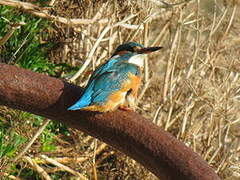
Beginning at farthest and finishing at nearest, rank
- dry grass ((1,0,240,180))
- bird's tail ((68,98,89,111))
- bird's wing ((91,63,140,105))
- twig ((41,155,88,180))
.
→ dry grass ((1,0,240,180)) < twig ((41,155,88,180)) < bird's wing ((91,63,140,105)) < bird's tail ((68,98,89,111))

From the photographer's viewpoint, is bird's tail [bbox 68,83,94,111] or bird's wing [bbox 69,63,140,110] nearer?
bird's tail [bbox 68,83,94,111]

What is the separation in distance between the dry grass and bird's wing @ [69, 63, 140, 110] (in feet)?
3.91

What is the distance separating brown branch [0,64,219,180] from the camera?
1523mm

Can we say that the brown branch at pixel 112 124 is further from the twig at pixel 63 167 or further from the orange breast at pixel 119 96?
the twig at pixel 63 167

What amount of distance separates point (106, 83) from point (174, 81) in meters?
1.93

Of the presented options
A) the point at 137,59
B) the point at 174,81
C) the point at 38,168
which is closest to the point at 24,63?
the point at 38,168

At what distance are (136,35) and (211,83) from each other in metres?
0.61

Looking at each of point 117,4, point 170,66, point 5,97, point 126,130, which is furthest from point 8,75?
point 170,66

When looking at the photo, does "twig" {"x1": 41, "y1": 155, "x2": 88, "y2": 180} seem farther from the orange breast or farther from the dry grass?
the orange breast

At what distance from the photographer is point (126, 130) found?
160 cm

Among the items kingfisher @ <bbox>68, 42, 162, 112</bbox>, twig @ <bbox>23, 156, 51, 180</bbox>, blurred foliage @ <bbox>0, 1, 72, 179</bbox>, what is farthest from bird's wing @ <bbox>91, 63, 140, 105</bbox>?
twig @ <bbox>23, 156, 51, 180</bbox>

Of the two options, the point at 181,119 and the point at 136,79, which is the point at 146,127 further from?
the point at 181,119

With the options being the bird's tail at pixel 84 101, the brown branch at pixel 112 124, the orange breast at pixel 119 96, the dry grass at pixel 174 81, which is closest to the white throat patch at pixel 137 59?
the orange breast at pixel 119 96

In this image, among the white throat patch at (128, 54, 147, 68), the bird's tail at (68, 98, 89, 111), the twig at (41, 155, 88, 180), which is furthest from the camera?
the twig at (41, 155, 88, 180)
